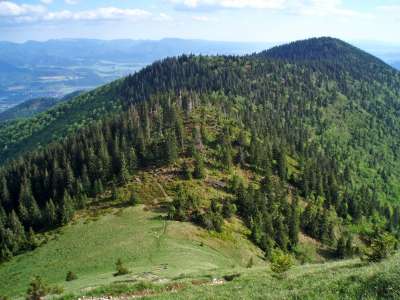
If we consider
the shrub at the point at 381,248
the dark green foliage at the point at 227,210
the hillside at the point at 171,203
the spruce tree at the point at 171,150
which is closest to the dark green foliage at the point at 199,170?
the hillside at the point at 171,203

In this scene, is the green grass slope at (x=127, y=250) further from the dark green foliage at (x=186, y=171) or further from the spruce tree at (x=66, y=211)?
the dark green foliage at (x=186, y=171)

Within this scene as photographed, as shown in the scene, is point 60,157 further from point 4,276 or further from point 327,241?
point 327,241

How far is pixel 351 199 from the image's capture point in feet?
498

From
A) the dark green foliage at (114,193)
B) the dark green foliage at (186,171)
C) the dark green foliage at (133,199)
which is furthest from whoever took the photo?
the dark green foliage at (186,171)

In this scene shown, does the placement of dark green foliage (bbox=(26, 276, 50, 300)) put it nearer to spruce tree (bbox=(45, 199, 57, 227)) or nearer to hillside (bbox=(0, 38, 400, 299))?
hillside (bbox=(0, 38, 400, 299))

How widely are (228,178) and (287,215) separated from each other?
69.2ft

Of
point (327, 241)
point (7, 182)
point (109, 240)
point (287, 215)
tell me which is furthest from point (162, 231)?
point (7, 182)

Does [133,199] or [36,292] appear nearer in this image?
[36,292]

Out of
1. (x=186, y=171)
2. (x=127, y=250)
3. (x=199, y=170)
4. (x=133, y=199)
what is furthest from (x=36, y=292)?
(x=199, y=170)

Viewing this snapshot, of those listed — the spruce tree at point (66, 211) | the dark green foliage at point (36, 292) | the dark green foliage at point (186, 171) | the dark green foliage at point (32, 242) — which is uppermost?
the dark green foliage at point (36, 292)

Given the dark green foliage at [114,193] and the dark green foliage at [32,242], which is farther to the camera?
the dark green foliage at [114,193]

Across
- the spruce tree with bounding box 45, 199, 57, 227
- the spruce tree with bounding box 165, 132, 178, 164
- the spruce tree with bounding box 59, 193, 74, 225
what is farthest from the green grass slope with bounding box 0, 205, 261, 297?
the spruce tree with bounding box 165, 132, 178, 164

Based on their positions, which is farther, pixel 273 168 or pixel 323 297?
pixel 273 168

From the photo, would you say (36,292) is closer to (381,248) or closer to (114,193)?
(381,248)
